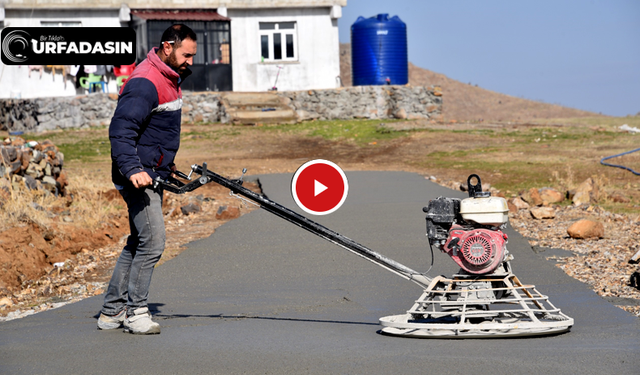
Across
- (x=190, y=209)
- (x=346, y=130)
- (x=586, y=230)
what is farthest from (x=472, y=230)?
(x=346, y=130)

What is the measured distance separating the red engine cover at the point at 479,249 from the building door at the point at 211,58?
26683mm

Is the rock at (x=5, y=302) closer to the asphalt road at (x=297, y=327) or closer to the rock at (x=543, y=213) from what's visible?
the asphalt road at (x=297, y=327)

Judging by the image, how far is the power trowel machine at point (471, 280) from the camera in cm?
514

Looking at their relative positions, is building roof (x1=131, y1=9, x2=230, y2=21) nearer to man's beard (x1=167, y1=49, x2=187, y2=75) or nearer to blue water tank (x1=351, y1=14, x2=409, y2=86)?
blue water tank (x1=351, y1=14, x2=409, y2=86)

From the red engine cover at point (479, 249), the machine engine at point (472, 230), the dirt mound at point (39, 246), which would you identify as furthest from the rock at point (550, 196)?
the red engine cover at point (479, 249)

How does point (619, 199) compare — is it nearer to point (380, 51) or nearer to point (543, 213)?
point (543, 213)

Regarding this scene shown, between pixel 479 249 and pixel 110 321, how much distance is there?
2697 mm

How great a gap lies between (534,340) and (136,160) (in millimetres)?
2880

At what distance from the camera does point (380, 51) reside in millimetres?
32375

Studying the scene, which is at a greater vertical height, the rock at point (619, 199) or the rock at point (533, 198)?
the rock at point (533, 198)

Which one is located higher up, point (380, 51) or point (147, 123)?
point (380, 51)

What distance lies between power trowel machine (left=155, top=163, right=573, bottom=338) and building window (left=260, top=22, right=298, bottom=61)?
27.2m

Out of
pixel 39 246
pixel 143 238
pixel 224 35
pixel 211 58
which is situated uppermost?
pixel 224 35

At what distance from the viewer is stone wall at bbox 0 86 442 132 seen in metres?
28.5
